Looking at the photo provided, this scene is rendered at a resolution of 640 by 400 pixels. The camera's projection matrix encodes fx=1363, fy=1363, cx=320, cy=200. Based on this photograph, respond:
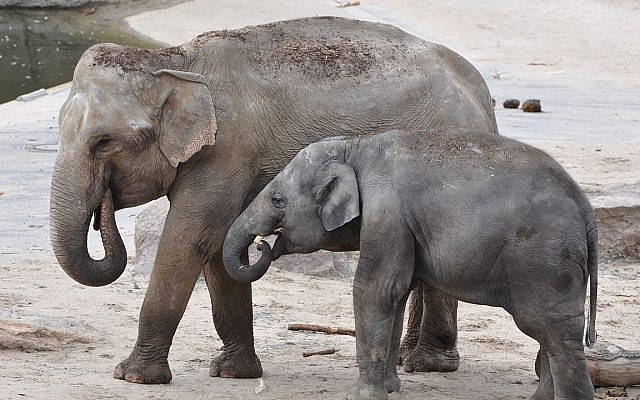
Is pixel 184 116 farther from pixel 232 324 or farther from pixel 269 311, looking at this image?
pixel 269 311

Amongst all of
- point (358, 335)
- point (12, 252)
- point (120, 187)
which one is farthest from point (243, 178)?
point (12, 252)

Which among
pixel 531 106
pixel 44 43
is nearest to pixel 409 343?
pixel 531 106

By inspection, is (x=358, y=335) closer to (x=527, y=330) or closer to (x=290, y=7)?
(x=527, y=330)

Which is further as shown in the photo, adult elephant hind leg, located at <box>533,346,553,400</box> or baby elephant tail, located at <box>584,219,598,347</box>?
adult elephant hind leg, located at <box>533,346,553,400</box>

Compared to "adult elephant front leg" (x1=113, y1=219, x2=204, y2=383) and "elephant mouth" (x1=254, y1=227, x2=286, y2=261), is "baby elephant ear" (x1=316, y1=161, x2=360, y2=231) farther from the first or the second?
"adult elephant front leg" (x1=113, y1=219, x2=204, y2=383)

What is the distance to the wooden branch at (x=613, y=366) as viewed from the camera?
6.28 m

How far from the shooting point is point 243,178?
20.7 ft

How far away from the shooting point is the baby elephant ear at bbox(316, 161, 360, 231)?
5.64 m

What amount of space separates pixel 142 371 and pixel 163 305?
12.9 inches

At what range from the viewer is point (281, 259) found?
9203 millimetres

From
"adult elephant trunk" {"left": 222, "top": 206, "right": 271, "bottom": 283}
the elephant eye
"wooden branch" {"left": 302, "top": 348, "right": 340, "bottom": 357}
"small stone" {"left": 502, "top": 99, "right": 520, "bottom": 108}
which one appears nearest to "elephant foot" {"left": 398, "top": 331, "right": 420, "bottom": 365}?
"wooden branch" {"left": 302, "top": 348, "right": 340, "bottom": 357}

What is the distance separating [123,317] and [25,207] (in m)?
3.36

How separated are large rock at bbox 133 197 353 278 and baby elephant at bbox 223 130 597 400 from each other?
321cm

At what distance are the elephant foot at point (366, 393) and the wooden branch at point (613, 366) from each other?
1.08 m
